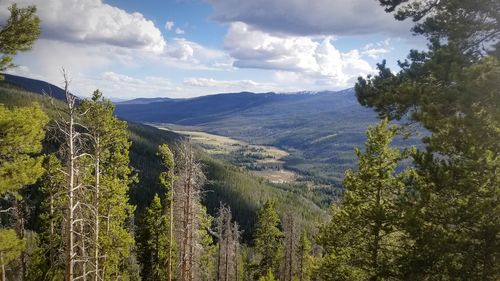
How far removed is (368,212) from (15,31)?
45.8 ft

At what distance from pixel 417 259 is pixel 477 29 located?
22.6 ft

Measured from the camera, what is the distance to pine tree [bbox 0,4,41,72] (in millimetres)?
13531

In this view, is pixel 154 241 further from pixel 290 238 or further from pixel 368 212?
pixel 368 212

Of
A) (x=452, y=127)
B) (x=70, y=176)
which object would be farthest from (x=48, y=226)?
(x=452, y=127)

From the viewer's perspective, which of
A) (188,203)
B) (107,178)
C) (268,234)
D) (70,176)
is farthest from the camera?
(268,234)

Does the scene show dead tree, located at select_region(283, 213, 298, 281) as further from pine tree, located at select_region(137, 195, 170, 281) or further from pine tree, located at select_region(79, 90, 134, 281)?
pine tree, located at select_region(79, 90, 134, 281)

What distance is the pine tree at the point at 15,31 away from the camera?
1353 cm

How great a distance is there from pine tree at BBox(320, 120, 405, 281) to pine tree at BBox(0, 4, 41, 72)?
43.2ft

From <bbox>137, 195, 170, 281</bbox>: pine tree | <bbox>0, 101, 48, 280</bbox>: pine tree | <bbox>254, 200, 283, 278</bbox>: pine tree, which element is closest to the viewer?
<bbox>0, 101, 48, 280</bbox>: pine tree

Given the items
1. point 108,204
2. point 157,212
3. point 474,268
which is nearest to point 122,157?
point 108,204

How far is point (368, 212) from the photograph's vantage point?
17438mm

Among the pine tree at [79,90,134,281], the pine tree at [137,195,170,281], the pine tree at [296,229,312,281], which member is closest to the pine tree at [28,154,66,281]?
the pine tree at [79,90,134,281]

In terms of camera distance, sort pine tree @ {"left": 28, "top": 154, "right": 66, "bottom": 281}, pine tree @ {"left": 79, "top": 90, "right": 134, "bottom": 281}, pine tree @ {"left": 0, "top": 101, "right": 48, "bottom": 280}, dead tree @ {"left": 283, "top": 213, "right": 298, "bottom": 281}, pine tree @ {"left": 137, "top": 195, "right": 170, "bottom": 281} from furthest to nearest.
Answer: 1. dead tree @ {"left": 283, "top": 213, "right": 298, "bottom": 281}
2. pine tree @ {"left": 137, "top": 195, "right": 170, "bottom": 281}
3. pine tree @ {"left": 28, "top": 154, "right": 66, "bottom": 281}
4. pine tree @ {"left": 79, "top": 90, "right": 134, "bottom": 281}
5. pine tree @ {"left": 0, "top": 101, "right": 48, "bottom": 280}

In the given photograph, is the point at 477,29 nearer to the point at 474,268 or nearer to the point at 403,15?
the point at 403,15
